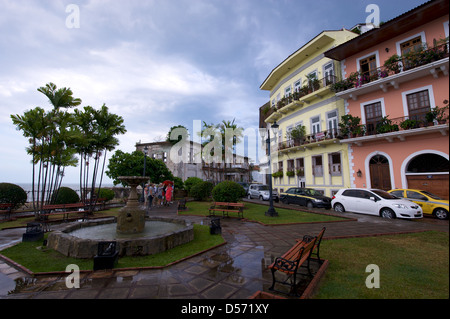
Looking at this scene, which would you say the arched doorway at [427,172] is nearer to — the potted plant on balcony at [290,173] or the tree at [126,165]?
the potted plant on balcony at [290,173]

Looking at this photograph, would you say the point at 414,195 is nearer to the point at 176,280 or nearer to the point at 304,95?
the point at 304,95

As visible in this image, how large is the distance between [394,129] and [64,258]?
701 inches

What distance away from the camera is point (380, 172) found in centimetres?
1472

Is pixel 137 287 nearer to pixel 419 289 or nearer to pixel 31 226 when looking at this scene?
pixel 419 289

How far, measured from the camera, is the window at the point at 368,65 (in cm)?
1545

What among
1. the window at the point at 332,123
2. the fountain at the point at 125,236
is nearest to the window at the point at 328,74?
the window at the point at 332,123

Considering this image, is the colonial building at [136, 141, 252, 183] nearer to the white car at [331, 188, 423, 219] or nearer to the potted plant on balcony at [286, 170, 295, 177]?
the potted plant on balcony at [286, 170, 295, 177]

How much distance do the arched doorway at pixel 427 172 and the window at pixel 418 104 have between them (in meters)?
2.49

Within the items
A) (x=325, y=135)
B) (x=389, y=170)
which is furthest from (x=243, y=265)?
(x=325, y=135)

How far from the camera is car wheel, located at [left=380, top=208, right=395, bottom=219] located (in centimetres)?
1063

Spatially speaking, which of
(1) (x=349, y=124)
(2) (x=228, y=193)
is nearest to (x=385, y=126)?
(1) (x=349, y=124)

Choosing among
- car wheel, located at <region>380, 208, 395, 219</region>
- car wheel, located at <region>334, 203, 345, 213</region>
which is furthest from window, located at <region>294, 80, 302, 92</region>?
car wheel, located at <region>380, 208, 395, 219</region>

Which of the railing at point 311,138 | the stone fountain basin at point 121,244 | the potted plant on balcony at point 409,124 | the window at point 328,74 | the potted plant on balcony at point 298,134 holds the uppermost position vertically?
the window at point 328,74

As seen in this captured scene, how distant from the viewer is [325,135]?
18422 millimetres
